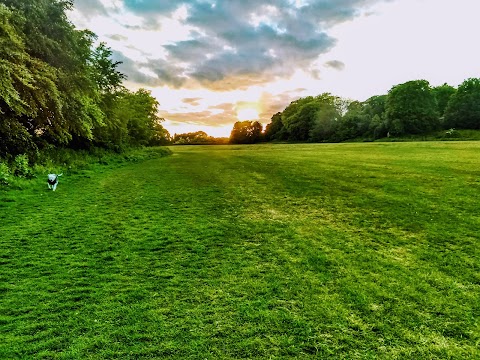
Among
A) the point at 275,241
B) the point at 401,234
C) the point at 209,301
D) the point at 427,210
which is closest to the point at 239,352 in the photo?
the point at 209,301

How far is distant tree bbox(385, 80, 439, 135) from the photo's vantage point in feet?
236

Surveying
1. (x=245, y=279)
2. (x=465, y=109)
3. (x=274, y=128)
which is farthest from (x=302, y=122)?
(x=245, y=279)

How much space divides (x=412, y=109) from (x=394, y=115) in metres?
4.11

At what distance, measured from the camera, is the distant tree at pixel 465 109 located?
73562 mm

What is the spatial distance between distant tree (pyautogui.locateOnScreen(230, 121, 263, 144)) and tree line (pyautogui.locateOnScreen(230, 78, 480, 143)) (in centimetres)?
1673

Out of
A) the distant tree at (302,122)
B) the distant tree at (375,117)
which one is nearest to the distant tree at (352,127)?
the distant tree at (375,117)

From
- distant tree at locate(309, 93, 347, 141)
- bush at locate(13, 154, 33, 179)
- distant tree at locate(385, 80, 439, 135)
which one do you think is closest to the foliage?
distant tree at locate(309, 93, 347, 141)

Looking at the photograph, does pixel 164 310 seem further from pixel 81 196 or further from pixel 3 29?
pixel 3 29

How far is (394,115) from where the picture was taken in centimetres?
7438

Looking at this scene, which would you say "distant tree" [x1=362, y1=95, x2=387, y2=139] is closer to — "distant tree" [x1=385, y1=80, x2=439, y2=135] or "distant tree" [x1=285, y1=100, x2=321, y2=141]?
"distant tree" [x1=385, y1=80, x2=439, y2=135]

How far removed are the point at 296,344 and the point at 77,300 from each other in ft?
11.9

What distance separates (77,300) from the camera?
5.12 meters

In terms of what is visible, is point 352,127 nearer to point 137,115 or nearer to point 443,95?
point 443,95

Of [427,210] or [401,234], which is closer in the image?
[401,234]
